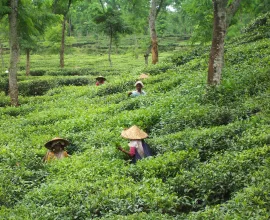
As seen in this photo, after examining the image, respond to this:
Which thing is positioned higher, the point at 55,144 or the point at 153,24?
the point at 153,24

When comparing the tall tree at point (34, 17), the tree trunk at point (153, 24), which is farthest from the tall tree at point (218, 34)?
the tree trunk at point (153, 24)

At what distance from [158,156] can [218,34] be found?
456 cm

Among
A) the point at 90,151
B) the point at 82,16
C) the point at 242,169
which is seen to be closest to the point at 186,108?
the point at 90,151

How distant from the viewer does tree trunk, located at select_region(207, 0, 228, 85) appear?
1022cm

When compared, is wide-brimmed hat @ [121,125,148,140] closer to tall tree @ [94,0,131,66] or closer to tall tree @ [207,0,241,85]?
tall tree @ [207,0,241,85]

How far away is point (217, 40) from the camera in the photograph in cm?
1048

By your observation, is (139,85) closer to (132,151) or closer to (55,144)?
(55,144)

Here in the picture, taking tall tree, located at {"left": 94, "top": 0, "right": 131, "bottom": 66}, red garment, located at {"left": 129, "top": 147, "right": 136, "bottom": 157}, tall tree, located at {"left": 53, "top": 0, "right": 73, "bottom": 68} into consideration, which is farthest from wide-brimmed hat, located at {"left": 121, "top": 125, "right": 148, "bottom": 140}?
tall tree, located at {"left": 53, "top": 0, "right": 73, "bottom": 68}

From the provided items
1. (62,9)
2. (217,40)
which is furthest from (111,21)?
(217,40)

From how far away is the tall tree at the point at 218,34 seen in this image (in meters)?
10.2

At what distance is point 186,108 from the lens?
10484 millimetres

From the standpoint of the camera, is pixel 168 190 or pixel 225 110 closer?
pixel 168 190

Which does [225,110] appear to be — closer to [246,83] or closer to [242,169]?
[246,83]

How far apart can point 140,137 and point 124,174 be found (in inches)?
51.6
